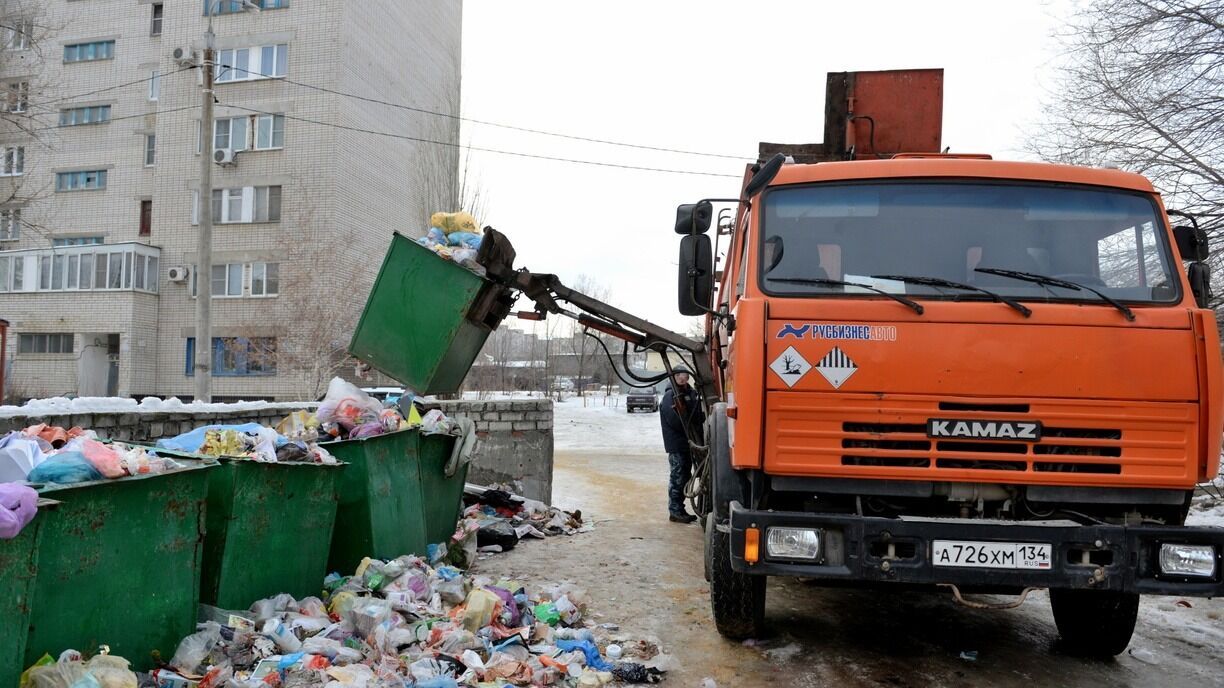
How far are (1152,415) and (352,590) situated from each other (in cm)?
389

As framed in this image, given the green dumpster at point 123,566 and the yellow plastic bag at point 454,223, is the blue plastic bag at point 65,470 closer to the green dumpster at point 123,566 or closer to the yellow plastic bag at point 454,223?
the green dumpster at point 123,566

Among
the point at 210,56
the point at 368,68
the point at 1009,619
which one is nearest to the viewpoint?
the point at 1009,619

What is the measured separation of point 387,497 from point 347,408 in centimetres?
71

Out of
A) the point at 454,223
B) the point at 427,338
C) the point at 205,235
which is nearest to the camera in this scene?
the point at 427,338

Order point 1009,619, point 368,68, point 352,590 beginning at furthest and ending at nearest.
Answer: point 368,68 → point 1009,619 → point 352,590

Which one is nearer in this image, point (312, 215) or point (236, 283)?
point (312, 215)

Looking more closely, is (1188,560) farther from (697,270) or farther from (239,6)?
(239,6)

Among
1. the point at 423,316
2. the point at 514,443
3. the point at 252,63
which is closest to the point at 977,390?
the point at 423,316

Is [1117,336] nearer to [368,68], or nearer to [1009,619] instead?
[1009,619]

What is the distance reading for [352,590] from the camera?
457 cm

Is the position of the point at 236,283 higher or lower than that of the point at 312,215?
lower

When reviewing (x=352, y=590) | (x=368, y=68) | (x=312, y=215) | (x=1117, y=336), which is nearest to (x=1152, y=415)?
(x=1117, y=336)

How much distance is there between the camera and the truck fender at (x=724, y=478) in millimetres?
3861

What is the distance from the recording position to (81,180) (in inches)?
1126
